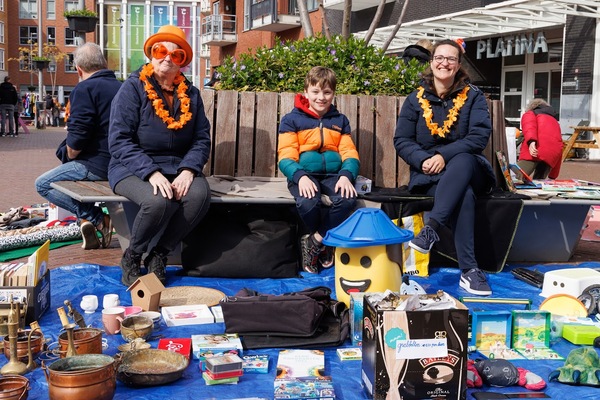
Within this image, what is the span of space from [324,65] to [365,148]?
0.94 meters

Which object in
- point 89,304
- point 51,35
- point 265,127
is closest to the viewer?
point 89,304

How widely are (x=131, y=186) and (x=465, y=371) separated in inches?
112

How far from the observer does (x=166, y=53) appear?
5133 mm

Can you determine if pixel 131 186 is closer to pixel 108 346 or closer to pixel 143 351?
pixel 108 346

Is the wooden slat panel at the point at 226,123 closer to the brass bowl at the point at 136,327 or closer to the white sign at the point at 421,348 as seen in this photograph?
the brass bowl at the point at 136,327

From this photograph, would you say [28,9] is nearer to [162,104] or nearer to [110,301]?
[162,104]

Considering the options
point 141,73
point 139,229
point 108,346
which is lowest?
point 108,346

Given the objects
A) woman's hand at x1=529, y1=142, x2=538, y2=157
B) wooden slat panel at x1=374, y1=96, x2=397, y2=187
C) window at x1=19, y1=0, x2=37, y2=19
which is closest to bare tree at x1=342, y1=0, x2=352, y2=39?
wooden slat panel at x1=374, y1=96, x2=397, y2=187

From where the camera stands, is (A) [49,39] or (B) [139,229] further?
(A) [49,39]

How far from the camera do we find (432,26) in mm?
22766

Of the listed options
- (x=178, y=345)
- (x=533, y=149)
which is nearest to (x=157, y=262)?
(x=178, y=345)

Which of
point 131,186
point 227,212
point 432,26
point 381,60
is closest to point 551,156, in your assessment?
point 381,60

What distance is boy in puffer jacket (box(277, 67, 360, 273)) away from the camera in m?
5.39

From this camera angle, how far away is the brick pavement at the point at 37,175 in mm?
6070
